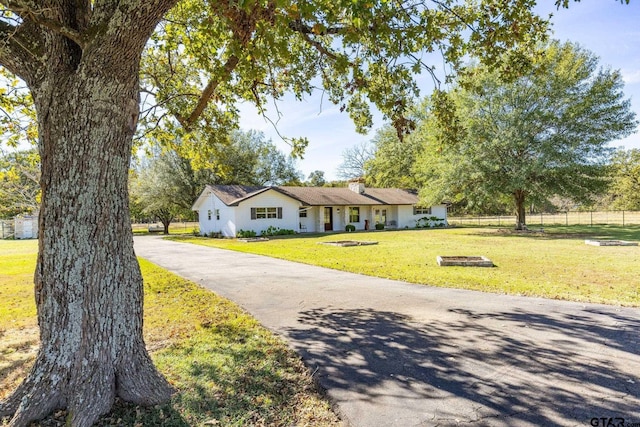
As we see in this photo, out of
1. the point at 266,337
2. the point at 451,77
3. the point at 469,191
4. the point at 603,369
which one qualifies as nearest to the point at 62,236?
the point at 266,337

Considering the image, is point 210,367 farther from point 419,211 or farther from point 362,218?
point 419,211

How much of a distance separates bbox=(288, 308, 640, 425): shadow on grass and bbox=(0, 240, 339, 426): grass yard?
0.45m

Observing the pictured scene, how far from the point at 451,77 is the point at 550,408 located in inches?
231

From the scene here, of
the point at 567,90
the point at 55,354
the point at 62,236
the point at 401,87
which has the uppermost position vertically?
the point at 567,90

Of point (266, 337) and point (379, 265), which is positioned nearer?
point (266, 337)

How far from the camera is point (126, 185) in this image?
11.1 feet

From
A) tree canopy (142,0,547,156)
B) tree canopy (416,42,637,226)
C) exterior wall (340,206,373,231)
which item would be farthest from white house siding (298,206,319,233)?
tree canopy (142,0,547,156)

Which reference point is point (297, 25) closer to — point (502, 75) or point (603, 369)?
point (502, 75)

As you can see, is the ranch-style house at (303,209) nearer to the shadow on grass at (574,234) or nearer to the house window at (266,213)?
the house window at (266,213)

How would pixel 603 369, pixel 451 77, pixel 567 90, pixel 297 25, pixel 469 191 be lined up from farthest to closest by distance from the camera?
pixel 469 191 → pixel 567 90 → pixel 451 77 → pixel 297 25 → pixel 603 369

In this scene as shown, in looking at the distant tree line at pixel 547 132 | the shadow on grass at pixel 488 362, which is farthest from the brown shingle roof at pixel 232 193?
the shadow on grass at pixel 488 362

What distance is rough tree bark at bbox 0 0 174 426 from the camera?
3.01 metres

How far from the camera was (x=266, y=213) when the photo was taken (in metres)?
28.0

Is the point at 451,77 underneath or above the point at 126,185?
above
